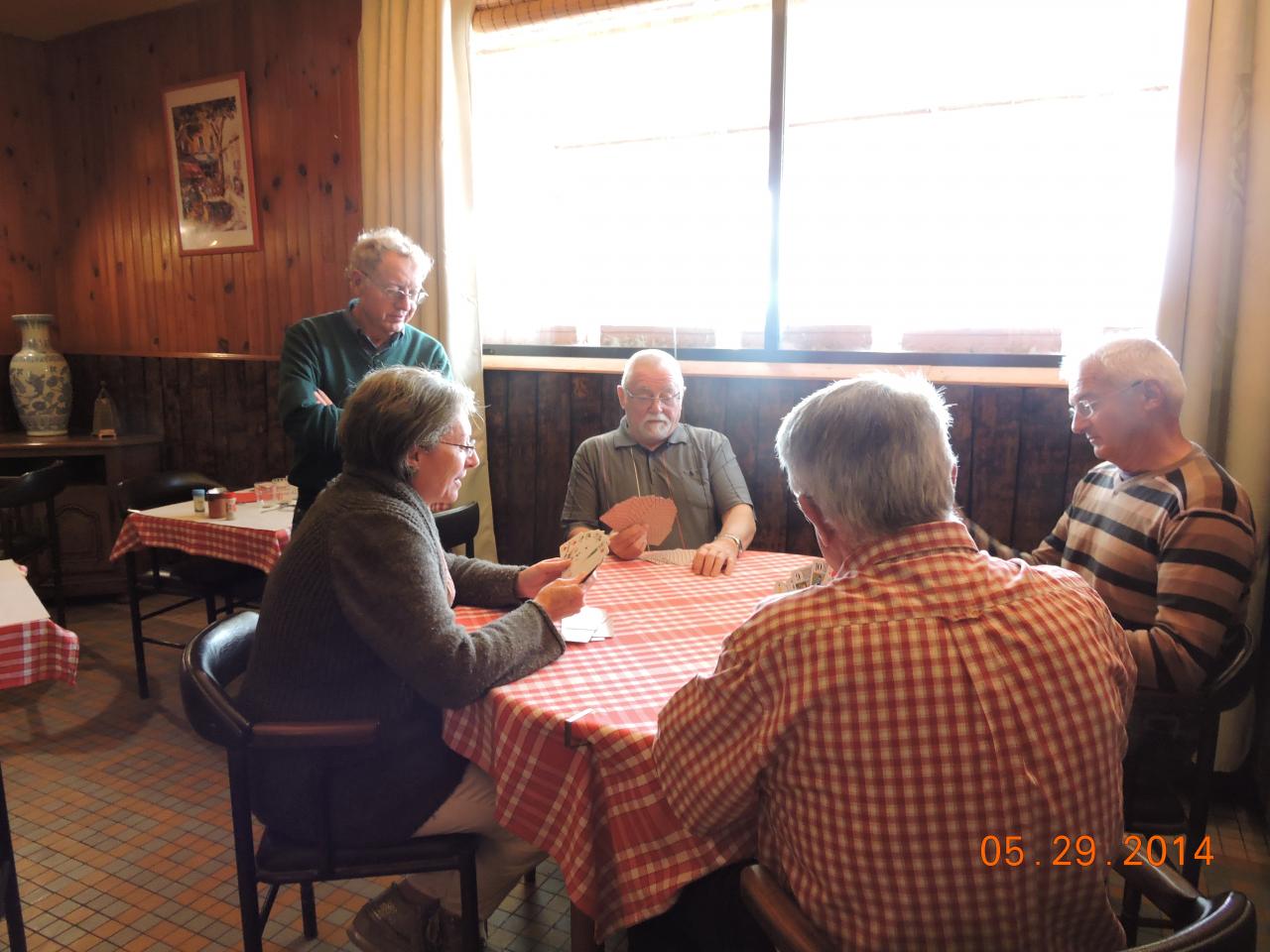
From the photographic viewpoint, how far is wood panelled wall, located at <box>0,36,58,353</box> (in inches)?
186

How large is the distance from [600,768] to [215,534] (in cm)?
215

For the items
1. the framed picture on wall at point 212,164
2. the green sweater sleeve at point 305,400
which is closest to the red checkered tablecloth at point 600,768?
the green sweater sleeve at point 305,400

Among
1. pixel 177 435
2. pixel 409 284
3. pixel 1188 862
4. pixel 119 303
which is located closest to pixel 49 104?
pixel 119 303

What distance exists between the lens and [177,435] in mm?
4609

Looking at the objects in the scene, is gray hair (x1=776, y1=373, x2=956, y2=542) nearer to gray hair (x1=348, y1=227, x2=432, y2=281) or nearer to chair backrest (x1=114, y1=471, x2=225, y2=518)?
gray hair (x1=348, y1=227, x2=432, y2=281)

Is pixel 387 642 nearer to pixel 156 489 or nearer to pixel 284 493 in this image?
pixel 284 493

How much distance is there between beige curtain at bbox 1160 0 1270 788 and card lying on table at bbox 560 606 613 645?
5.70 feet

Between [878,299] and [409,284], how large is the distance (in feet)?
5.11

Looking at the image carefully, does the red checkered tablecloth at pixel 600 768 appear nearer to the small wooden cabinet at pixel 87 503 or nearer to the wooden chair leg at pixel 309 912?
the wooden chair leg at pixel 309 912

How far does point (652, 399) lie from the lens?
2.52m

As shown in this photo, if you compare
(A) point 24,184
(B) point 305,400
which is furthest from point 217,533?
(A) point 24,184

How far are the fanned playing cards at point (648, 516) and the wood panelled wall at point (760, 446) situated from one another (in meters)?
0.97

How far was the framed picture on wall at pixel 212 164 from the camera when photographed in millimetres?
4234
